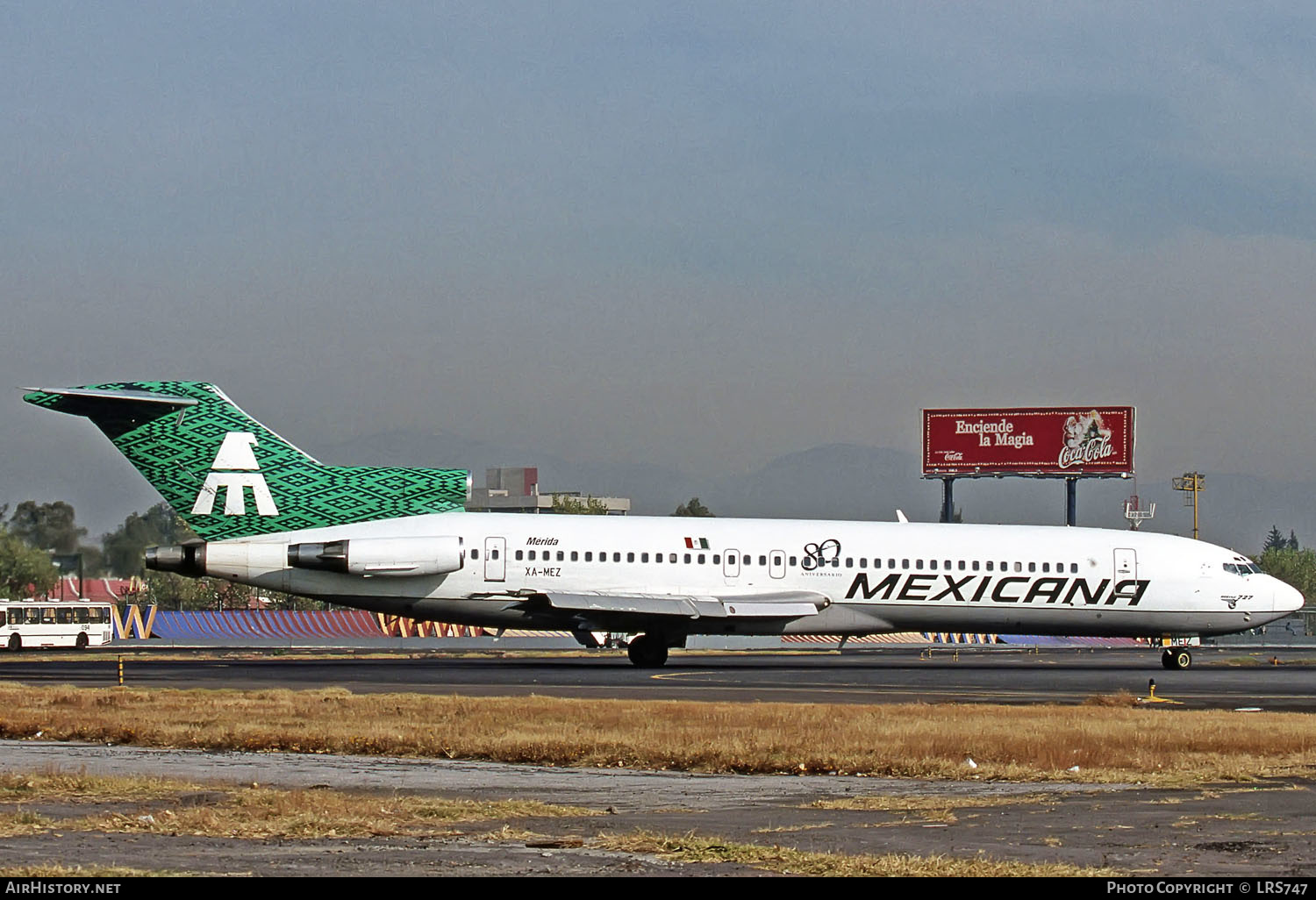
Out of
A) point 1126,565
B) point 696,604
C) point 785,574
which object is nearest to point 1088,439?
point 1126,565

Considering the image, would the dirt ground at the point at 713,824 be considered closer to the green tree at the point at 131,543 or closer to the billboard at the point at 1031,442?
the green tree at the point at 131,543

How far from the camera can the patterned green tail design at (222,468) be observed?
45.3m

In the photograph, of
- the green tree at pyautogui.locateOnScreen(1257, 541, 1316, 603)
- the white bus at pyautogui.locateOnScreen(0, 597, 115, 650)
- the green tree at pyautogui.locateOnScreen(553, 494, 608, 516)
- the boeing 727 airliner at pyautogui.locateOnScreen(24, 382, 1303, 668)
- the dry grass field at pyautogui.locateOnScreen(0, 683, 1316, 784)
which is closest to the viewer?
the dry grass field at pyautogui.locateOnScreen(0, 683, 1316, 784)

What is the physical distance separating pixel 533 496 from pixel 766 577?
110m

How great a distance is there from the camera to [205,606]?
410 ft

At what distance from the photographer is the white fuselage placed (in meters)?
44.6

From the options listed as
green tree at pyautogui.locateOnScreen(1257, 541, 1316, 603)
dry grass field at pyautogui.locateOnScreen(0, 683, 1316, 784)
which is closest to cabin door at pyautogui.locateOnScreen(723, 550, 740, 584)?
dry grass field at pyautogui.locateOnScreen(0, 683, 1316, 784)

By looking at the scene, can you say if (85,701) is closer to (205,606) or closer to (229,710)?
(229,710)

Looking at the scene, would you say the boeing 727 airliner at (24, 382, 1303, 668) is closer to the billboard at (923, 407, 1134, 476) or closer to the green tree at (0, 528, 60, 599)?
the billboard at (923, 407, 1134, 476)

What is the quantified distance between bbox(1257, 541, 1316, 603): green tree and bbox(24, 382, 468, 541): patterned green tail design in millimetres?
149470

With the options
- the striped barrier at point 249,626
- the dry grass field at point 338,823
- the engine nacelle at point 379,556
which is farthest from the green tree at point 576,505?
the dry grass field at point 338,823

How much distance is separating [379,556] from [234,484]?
486 cm

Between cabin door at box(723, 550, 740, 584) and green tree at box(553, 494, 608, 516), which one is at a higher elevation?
green tree at box(553, 494, 608, 516)
